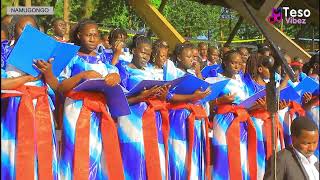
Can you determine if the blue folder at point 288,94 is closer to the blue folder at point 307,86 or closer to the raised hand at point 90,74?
the blue folder at point 307,86

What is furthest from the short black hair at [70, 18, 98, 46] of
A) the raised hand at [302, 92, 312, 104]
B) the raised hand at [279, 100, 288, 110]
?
the raised hand at [302, 92, 312, 104]

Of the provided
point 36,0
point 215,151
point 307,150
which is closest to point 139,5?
point 36,0

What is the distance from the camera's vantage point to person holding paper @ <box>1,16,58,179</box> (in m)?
3.84

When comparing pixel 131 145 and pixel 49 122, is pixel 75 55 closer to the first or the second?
pixel 49 122

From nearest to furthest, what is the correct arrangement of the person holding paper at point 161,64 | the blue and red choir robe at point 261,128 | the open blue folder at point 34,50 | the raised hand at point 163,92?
1. the open blue folder at point 34,50
2. the raised hand at point 163,92
3. the person holding paper at point 161,64
4. the blue and red choir robe at point 261,128

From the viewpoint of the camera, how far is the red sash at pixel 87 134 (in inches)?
166

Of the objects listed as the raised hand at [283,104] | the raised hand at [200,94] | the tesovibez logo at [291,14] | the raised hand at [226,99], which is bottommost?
the raised hand at [283,104]

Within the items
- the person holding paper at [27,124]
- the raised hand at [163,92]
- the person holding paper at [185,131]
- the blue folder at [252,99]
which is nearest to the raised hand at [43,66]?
the person holding paper at [27,124]

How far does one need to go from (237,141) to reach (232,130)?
12 centimetres

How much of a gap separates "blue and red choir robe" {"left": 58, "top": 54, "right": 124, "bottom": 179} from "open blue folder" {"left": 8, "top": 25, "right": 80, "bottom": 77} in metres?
0.34

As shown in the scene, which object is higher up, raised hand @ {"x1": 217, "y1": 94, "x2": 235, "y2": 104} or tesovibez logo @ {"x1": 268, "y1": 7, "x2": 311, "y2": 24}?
tesovibez logo @ {"x1": 268, "y1": 7, "x2": 311, "y2": 24}

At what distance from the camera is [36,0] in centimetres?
1238

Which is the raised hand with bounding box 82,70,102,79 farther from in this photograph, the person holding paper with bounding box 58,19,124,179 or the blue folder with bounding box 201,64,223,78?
the blue folder with bounding box 201,64,223,78

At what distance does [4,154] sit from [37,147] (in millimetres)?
214
